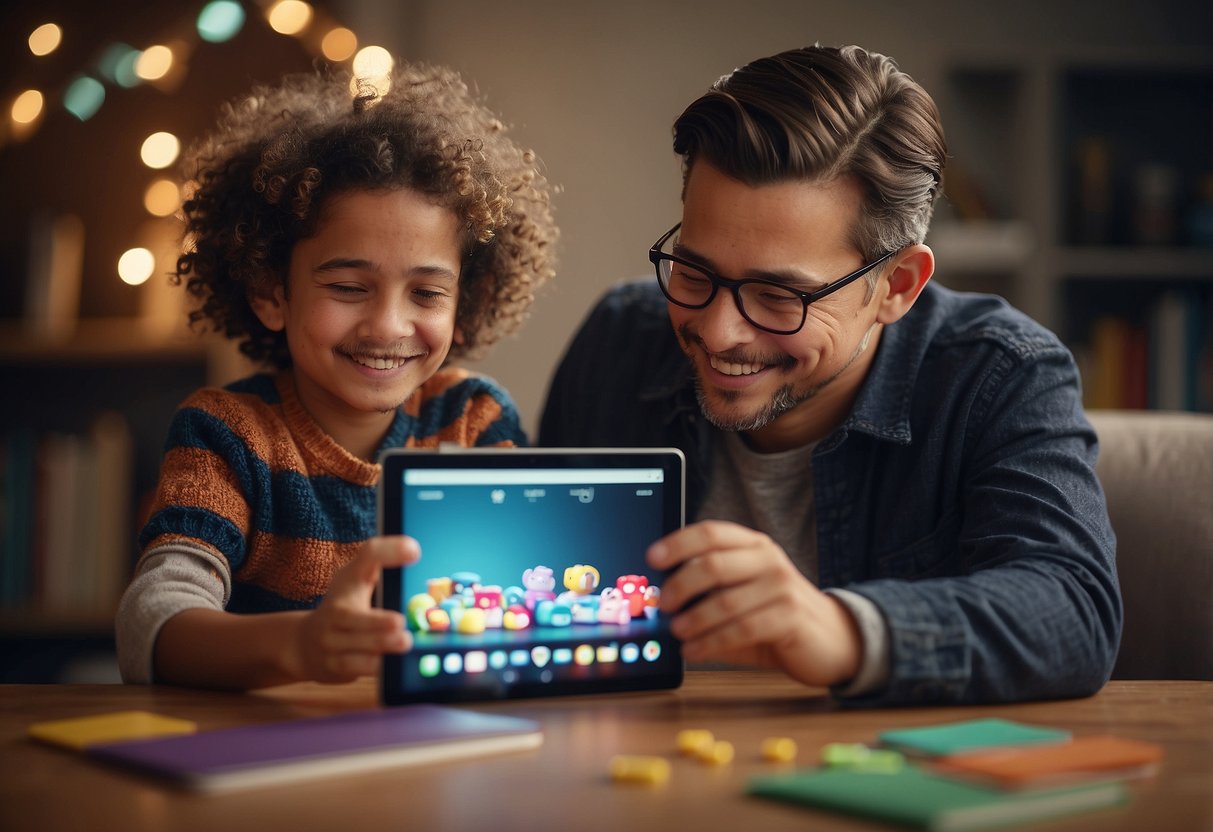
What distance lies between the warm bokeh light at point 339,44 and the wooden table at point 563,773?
2152mm

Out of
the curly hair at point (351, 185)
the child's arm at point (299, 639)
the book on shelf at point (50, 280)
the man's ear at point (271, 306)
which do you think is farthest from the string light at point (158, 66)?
the child's arm at point (299, 639)

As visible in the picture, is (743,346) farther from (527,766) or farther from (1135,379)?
(1135,379)

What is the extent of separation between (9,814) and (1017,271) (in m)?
2.77

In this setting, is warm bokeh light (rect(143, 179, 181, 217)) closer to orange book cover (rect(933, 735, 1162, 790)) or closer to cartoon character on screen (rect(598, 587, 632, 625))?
cartoon character on screen (rect(598, 587, 632, 625))

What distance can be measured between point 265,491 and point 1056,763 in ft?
2.67

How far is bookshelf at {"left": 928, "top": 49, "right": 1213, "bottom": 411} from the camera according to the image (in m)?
3.00

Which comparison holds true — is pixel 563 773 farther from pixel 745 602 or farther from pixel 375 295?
pixel 375 295

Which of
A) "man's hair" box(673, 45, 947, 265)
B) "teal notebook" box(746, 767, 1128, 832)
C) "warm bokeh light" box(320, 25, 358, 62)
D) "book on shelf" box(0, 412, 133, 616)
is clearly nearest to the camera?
"teal notebook" box(746, 767, 1128, 832)

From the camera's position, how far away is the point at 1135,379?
3018mm

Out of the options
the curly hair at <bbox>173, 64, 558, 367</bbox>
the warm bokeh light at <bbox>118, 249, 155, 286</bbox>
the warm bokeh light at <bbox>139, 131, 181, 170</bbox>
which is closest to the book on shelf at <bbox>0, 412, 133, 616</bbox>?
the warm bokeh light at <bbox>118, 249, 155, 286</bbox>

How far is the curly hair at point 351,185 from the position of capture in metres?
1.36

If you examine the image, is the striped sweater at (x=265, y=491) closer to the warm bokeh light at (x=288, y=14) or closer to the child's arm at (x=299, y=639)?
the child's arm at (x=299, y=639)

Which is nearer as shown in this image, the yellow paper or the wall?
the yellow paper

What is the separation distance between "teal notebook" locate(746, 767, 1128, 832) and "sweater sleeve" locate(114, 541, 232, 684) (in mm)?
570
